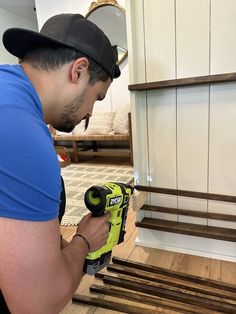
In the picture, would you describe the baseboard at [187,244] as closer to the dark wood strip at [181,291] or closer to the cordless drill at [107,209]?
the dark wood strip at [181,291]

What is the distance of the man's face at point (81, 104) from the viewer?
0.67 m

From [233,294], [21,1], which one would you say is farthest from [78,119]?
[21,1]

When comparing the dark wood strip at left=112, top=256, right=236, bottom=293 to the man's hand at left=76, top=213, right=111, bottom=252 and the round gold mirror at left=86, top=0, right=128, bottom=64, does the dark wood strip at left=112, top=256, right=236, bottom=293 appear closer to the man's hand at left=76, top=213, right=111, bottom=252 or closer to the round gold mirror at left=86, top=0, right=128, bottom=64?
the man's hand at left=76, top=213, right=111, bottom=252

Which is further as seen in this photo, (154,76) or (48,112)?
(154,76)

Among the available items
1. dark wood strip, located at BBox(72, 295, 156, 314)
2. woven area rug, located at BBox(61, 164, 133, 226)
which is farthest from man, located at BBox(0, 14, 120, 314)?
woven area rug, located at BBox(61, 164, 133, 226)

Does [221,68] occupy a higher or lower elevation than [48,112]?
higher

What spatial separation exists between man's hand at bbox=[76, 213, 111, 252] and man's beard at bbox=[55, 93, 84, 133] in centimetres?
27

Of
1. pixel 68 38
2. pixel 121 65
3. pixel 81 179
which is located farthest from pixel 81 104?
pixel 121 65

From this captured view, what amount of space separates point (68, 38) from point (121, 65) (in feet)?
9.05

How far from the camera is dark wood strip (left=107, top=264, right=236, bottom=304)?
1.05 m

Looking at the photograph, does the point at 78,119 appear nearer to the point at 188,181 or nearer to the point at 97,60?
the point at 97,60

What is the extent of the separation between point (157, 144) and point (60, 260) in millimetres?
920

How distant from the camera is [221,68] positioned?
3.68ft

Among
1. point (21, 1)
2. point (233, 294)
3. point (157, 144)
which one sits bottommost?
point (233, 294)
